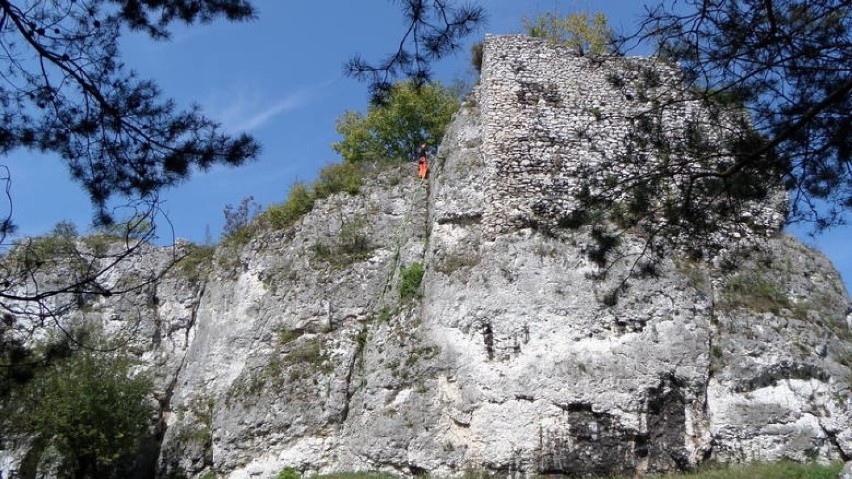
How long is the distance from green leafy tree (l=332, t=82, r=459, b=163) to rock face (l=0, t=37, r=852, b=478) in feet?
21.8

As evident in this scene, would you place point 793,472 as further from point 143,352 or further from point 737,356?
point 143,352

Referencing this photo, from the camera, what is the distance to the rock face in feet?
50.9

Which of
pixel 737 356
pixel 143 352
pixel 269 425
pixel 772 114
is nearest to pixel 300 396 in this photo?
pixel 269 425

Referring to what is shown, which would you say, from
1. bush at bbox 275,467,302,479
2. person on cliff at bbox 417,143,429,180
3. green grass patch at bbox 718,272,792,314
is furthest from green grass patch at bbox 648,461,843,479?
person on cliff at bbox 417,143,429,180

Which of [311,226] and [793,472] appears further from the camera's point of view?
[311,226]

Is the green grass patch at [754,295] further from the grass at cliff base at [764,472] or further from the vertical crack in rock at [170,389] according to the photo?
the vertical crack in rock at [170,389]

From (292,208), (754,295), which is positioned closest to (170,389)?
(292,208)

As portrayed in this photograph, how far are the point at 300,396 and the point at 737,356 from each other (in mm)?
8970

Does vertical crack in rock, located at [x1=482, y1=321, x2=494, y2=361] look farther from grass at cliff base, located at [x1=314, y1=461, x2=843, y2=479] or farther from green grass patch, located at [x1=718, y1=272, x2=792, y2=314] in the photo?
green grass patch, located at [x1=718, y1=272, x2=792, y2=314]

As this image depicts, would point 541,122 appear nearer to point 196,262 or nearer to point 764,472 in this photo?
point 764,472

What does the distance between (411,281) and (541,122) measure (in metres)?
4.59

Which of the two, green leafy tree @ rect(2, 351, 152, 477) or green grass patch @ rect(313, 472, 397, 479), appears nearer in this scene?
green grass patch @ rect(313, 472, 397, 479)

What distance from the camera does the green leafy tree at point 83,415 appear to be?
19094 millimetres

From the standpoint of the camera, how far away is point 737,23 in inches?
334
